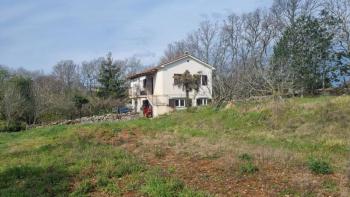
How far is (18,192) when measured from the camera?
307 inches

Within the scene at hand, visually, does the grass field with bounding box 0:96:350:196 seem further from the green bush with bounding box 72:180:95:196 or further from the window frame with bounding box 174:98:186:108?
the window frame with bounding box 174:98:186:108

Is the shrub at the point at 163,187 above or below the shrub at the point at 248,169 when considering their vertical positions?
below

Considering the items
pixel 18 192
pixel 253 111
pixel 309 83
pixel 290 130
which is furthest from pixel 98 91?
pixel 18 192

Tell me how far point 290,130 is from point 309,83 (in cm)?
2277

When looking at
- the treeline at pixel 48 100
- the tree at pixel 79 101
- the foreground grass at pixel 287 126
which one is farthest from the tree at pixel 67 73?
the foreground grass at pixel 287 126

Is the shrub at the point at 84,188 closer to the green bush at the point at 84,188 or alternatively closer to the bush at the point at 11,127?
the green bush at the point at 84,188

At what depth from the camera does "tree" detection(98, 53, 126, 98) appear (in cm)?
5329

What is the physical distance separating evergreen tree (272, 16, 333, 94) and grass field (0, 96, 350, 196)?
19508 millimetres

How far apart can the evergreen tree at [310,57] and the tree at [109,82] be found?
25.4 metres

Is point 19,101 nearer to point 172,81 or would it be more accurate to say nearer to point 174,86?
point 172,81

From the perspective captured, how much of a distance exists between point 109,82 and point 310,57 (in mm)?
28819

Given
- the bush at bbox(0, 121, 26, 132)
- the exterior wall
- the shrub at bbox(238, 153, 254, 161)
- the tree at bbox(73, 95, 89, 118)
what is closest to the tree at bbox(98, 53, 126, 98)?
the tree at bbox(73, 95, 89, 118)

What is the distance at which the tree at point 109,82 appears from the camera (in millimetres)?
53294

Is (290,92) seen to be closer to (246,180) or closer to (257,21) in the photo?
(246,180)
